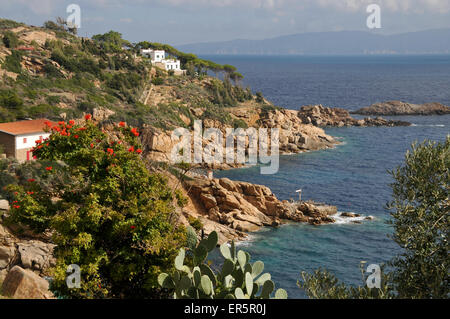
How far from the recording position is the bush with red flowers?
594 inches

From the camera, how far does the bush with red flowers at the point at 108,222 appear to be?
15078 mm

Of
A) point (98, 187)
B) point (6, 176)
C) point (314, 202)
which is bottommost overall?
point (314, 202)

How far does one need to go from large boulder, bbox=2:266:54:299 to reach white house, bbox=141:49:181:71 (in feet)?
274

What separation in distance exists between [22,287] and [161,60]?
8903 centimetres

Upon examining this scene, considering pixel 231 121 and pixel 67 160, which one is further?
pixel 231 121

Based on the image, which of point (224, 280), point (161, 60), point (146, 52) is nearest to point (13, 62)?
point (161, 60)

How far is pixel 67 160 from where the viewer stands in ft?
58.0

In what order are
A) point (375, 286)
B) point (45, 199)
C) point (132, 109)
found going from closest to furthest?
point (375, 286)
point (45, 199)
point (132, 109)

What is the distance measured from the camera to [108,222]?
16.0 m

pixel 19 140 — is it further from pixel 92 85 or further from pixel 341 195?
pixel 92 85

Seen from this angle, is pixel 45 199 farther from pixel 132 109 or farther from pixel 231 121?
pixel 231 121

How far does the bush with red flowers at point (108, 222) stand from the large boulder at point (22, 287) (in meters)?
1.80
